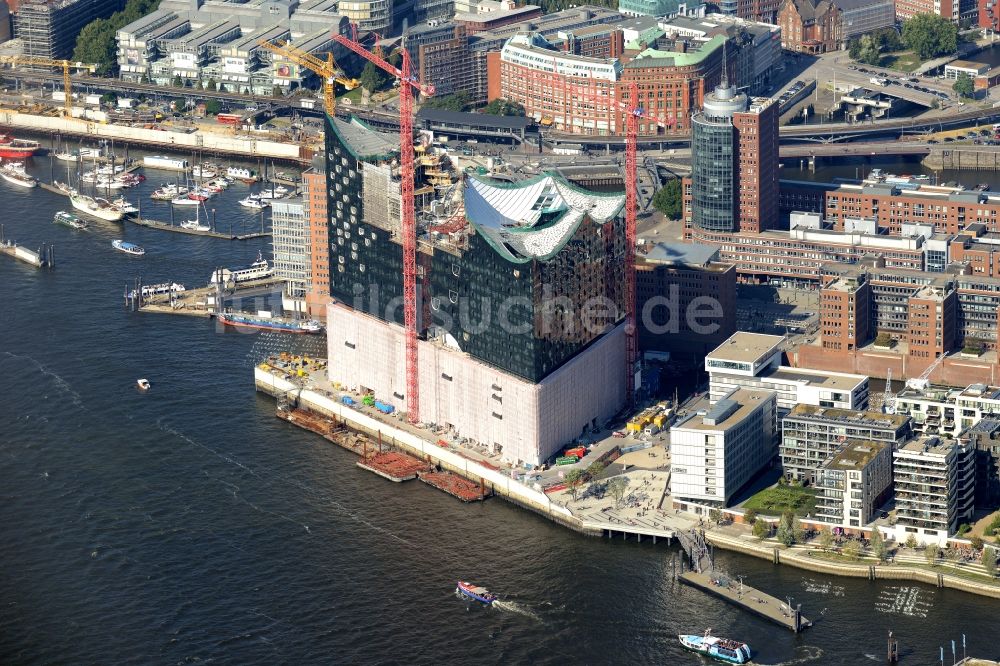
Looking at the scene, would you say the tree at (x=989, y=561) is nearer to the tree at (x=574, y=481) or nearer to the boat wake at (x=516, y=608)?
the tree at (x=574, y=481)

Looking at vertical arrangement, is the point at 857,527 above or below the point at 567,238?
below

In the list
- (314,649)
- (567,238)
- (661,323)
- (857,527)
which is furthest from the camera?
(661,323)

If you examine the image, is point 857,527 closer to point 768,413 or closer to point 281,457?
point 768,413

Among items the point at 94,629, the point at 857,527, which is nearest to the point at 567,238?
the point at 857,527

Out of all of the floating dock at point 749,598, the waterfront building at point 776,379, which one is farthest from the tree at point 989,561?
the waterfront building at point 776,379

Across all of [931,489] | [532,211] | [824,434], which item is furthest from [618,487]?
[532,211]

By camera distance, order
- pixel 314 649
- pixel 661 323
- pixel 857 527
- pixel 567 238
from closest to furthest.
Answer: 1. pixel 314 649
2. pixel 857 527
3. pixel 567 238
4. pixel 661 323

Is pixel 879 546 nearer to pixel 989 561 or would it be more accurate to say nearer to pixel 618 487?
pixel 989 561
